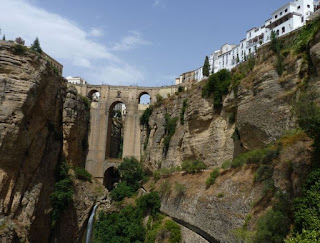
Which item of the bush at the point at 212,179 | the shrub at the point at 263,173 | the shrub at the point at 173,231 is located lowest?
the shrub at the point at 173,231

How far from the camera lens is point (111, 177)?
4094cm

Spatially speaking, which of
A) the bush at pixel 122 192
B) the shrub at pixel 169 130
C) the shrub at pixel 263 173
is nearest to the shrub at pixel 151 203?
the bush at pixel 122 192

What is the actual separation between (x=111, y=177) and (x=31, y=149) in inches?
631

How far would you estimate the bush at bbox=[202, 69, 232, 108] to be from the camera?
24547 millimetres

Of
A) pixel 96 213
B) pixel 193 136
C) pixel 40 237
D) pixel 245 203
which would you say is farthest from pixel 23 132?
pixel 245 203

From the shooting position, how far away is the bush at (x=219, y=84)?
24547mm

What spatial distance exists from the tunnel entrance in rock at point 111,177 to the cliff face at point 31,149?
5755 millimetres

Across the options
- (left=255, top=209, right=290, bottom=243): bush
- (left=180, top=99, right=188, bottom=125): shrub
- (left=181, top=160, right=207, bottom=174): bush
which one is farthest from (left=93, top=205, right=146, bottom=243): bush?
(left=255, top=209, right=290, bottom=243): bush

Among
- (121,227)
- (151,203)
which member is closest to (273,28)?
(151,203)

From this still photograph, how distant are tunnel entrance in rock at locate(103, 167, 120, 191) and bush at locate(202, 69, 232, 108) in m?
18.7

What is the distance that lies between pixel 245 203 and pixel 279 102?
6283mm

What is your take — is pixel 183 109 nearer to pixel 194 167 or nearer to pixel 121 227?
pixel 194 167

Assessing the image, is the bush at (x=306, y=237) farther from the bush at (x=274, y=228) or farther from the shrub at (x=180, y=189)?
the shrub at (x=180, y=189)

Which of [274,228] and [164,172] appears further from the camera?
[164,172]
